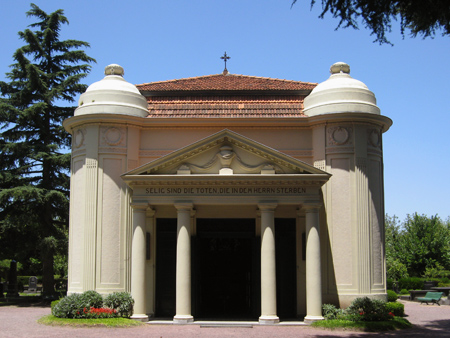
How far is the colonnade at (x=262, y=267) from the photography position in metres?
21.0

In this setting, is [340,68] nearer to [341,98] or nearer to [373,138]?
[341,98]

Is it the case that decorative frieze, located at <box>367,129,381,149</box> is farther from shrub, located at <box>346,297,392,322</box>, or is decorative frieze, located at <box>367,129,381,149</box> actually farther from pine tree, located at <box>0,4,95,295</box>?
pine tree, located at <box>0,4,95,295</box>

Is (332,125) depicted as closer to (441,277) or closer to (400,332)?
(400,332)

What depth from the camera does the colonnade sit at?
68.9 feet

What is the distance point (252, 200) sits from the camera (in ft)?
71.0

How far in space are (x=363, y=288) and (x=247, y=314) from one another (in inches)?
195

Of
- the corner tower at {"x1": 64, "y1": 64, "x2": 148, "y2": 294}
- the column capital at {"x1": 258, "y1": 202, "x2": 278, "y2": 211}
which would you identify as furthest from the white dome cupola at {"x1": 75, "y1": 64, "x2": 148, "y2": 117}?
the column capital at {"x1": 258, "y1": 202, "x2": 278, "y2": 211}

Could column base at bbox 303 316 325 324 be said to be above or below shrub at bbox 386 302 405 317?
below

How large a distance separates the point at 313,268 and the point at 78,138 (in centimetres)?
1141

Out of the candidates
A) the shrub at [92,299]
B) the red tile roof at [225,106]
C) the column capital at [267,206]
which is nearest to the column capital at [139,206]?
the shrub at [92,299]

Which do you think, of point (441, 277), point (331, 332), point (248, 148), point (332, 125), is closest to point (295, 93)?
point (332, 125)

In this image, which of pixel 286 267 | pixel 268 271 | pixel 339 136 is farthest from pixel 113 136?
pixel 339 136

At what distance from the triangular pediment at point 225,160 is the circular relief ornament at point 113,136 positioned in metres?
2.66

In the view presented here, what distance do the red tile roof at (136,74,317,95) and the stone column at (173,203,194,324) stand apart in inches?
284
